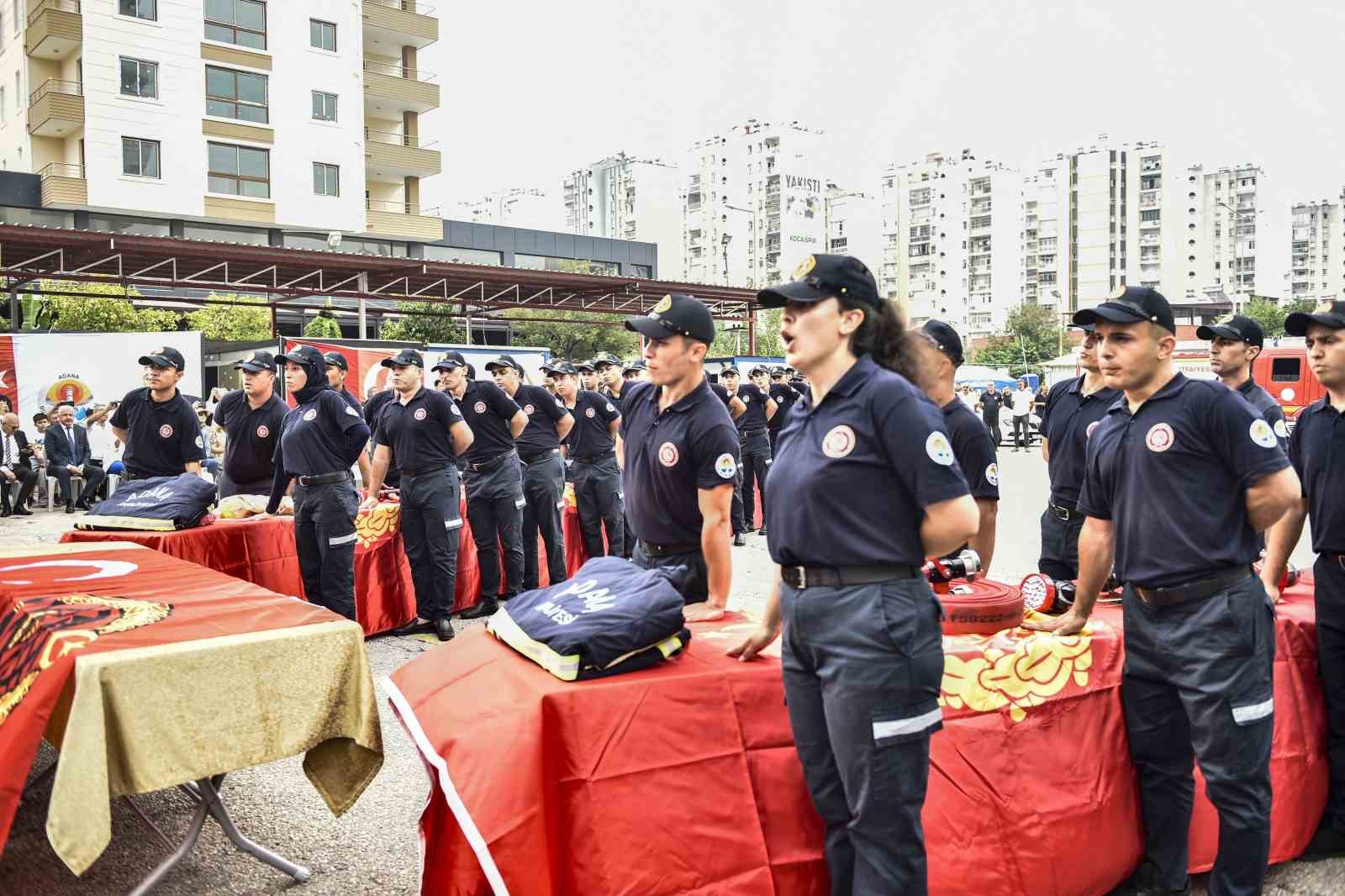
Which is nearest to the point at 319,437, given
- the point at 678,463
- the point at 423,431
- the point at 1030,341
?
the point at 423,431

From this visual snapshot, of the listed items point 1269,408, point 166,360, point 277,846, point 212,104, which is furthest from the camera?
point 212,104

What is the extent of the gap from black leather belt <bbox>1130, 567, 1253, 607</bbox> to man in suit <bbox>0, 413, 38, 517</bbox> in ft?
57.9

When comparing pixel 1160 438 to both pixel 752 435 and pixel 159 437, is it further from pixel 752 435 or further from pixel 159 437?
pixel 752 435

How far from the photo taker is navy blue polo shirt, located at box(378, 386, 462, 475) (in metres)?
7.04

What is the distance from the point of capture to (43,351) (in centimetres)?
1692

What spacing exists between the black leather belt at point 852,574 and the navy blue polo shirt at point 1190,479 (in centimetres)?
102

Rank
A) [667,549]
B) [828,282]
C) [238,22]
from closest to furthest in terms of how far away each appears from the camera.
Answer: [828,282] < [667,549] < [238,22]

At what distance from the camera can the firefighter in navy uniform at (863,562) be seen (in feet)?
7.93

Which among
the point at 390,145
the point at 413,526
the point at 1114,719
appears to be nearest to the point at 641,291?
the point at 390,145

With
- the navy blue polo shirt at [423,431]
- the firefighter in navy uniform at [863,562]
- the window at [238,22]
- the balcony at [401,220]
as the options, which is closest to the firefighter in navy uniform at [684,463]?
the firefighter in navy uniform at [863,562]

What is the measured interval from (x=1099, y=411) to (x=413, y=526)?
468 cm

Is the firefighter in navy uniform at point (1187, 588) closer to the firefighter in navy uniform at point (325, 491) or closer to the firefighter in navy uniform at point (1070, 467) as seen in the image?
the firefighter in navy uniform at point (1070, 467)

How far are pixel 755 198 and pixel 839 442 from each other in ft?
347

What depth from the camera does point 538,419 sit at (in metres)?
8.70
